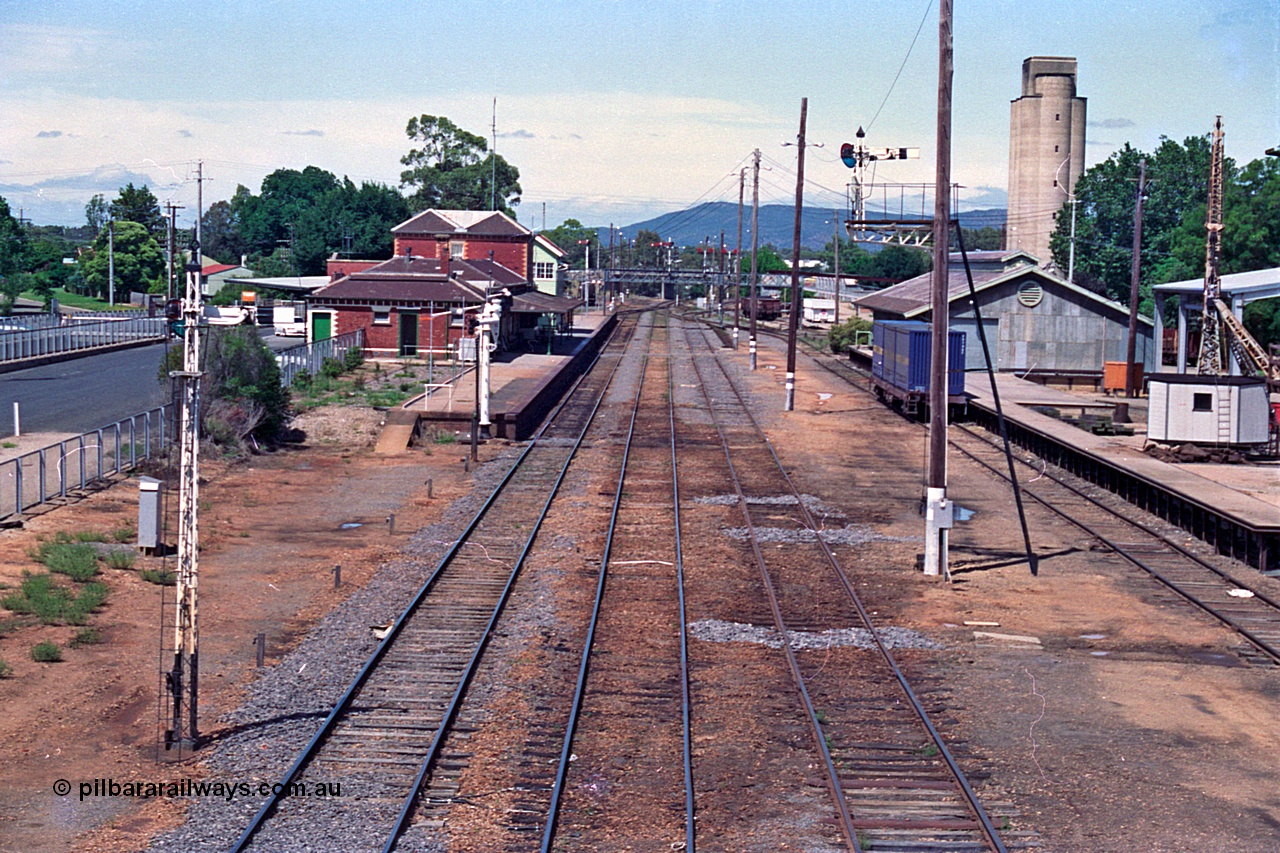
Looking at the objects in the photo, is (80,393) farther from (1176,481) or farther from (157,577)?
(1176,481)

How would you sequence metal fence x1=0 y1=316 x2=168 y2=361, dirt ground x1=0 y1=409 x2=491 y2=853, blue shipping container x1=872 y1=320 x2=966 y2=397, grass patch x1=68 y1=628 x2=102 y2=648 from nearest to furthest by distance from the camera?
dirt ground x1=0 y1=409 x2=491 y2=853 < grass patch x1=68 y1=628 x2=102 y2=648 < blue shipping container x1=872 y1=320 x2=966 y2=397 < metal fence x1=0 y1=316 x2=168 y2=361

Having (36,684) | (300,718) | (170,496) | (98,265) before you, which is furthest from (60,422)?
(98,265)

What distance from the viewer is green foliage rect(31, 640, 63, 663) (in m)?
13.4

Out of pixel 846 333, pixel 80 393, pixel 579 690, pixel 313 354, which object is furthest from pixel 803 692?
pixel 846 333

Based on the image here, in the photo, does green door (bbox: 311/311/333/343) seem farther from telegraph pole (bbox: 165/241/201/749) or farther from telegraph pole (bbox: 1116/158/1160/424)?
telegraph pole (bbox: 165/241/201/749)

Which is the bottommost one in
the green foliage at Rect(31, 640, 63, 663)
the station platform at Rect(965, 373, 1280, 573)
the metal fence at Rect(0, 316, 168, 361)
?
the green foliage at Rect(31, 640, 63, 663)

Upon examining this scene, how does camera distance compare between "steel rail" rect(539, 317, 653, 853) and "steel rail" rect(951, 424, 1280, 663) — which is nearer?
"steel rail" rect(539, 317, 653, 853)

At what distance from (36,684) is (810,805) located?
25.4 feet

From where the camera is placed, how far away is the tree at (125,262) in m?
104

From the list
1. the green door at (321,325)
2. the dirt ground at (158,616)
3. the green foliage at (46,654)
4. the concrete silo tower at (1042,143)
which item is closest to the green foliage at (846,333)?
the green door at (321,325)

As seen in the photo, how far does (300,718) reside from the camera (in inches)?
464

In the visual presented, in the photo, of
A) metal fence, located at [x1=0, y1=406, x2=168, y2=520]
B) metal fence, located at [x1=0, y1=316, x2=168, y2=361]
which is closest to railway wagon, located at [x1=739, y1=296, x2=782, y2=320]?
metal fence, located at [x1=0, y1=316, x2=168, y2=361]

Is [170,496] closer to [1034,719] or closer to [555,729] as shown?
[555,729]

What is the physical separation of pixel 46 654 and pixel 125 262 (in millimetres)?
99012
